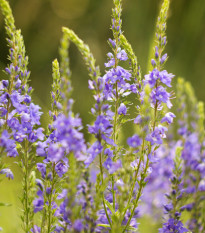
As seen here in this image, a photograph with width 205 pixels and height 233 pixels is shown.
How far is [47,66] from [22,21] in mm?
1360

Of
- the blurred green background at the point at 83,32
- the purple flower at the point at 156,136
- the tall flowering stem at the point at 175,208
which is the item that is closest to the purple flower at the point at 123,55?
the purple flower at the point at 156,136

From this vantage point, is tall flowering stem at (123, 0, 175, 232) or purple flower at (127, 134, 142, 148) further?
tall flowering stem at (123, 0, 175, 232)

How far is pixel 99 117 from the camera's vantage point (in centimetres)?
227

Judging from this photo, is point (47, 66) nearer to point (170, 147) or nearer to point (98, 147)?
point (170, 147)

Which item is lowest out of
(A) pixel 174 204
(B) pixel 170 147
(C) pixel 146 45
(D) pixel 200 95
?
(A) pixel 174 204

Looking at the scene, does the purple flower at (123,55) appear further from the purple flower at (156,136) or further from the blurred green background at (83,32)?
the blurred green background at (83,32)

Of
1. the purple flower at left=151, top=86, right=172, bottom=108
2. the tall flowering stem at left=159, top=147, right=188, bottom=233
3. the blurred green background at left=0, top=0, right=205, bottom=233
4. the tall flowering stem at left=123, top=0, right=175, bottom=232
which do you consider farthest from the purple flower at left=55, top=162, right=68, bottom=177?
the blurred green background at left=0, top=0, right=205, bottom=233

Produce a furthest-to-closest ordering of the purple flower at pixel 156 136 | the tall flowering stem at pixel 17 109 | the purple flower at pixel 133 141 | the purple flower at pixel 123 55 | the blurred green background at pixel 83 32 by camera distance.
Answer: the blurred green background at pixel 83 32 → the purple flower at pixel 123 55 → the purple flower at pixel 156 136 → the tall flowering stem at pixel 17 109 → the purple flower at pixel 133 141

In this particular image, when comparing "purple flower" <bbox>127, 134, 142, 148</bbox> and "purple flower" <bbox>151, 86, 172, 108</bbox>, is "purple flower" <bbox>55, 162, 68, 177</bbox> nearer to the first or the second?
"purple flower" <bbox>127, 134, 142, 148</bbox>

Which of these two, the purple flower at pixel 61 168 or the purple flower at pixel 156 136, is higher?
the purple flower at pixel 156 136

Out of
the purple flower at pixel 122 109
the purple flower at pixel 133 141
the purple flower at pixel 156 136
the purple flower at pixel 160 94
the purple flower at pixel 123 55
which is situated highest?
the purple flower at pixel 123 55

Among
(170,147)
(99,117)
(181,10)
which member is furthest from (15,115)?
(181,10)

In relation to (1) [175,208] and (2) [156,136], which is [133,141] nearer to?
(2) [156,136]

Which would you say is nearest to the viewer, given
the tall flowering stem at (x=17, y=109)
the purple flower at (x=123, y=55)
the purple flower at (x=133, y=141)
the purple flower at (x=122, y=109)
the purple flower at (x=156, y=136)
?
the purple flower at (x=133, y=141)
